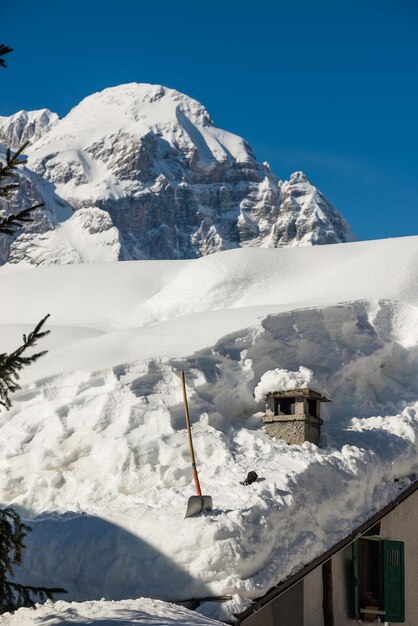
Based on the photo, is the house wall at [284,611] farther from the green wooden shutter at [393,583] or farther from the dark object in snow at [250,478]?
the green wooden shutter at [393,583]

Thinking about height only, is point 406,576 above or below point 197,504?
below

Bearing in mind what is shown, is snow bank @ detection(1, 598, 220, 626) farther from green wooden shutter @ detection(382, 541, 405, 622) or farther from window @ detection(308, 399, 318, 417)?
window @ detection(308, 399, 318, 417)

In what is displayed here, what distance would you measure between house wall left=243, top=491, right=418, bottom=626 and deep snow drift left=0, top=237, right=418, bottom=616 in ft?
1.45

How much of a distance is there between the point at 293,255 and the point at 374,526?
55.7ft

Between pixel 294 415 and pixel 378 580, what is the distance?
280 centimetres

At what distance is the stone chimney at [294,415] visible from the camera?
16.4m

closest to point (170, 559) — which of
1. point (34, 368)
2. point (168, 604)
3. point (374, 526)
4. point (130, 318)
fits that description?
point (168, 604)

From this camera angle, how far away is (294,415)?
54.6ft

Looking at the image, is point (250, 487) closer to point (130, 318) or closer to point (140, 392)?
point (140, 392)

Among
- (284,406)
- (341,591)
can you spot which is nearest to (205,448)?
(284,406)

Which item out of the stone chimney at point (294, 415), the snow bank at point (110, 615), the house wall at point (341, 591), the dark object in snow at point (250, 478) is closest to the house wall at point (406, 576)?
the house wall at point (341, 591)

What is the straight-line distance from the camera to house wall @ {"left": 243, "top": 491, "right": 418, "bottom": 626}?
1367cm

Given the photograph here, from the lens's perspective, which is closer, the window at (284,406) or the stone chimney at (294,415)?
the stone chimney at (294,415)

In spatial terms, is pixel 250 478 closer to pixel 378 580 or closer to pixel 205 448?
pixel 205 448
